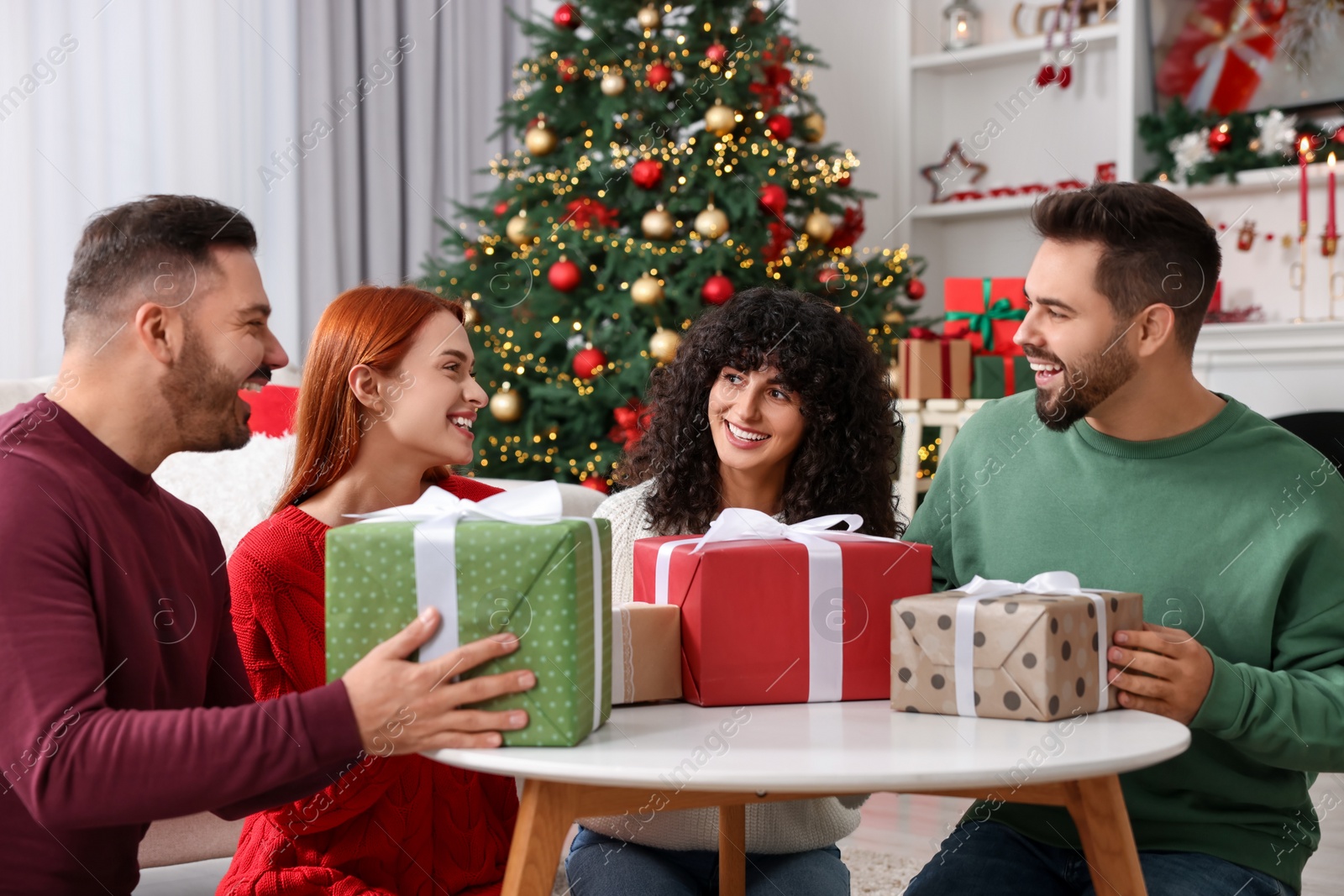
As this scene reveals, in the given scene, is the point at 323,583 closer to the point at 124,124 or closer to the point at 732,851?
the point at 732,851

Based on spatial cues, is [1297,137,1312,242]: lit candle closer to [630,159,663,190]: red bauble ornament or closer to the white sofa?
[630,159,663,190]: red bauble ornament

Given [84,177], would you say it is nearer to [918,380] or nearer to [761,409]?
[918,380]

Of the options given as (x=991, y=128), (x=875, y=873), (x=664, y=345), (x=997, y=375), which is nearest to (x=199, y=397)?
(x=875, y=873)

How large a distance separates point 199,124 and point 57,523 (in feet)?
11.9

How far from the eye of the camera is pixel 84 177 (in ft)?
13.1

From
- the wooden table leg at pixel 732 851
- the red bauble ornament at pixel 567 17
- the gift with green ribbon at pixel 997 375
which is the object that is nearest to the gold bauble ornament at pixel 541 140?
the red bauble ornament at pixel 567 17

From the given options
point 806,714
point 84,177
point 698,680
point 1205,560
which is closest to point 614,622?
point 698,680

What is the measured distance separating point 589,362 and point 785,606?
2663 mm

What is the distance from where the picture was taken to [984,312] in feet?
13.8

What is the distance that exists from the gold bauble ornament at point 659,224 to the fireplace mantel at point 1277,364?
1971 mm

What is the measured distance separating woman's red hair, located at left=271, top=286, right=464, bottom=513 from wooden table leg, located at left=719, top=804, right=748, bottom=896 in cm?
65

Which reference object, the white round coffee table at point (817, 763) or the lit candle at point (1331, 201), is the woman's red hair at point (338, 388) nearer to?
the white round coffee table at point (817, 763)

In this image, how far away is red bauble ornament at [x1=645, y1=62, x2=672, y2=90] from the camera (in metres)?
3.83

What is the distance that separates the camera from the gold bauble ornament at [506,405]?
13.1 ft
